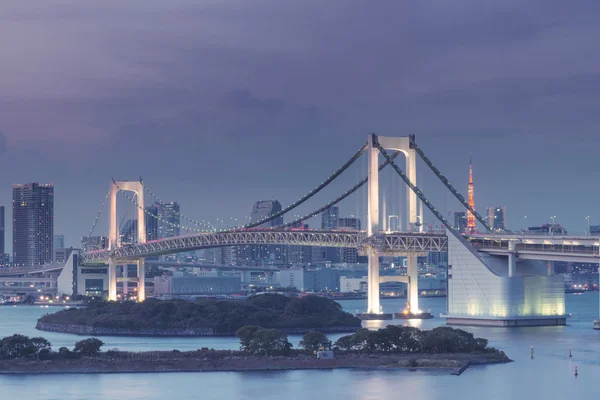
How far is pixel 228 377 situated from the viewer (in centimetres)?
4581

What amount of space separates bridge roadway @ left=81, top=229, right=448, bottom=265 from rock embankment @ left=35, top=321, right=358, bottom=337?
4868 mm

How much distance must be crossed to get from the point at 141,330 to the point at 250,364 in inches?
854

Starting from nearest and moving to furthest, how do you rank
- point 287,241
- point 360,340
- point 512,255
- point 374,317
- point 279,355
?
point 279,355 → point 360,340 → point 512,255 → point 374,317 → point 287,241

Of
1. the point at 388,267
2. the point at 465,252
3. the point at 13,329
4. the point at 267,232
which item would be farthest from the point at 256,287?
the point at 465,252

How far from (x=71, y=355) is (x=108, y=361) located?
1.59 metres

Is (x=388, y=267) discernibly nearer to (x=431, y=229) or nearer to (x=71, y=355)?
(x=431, y=229)

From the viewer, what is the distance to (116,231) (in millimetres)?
96438

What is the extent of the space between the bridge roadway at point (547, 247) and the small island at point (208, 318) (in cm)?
845

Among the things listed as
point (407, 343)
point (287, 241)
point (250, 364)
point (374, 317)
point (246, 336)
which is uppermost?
point (287, 241)

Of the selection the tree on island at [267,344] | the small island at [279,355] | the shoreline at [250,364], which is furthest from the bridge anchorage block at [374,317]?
the shoreline at [250,364]

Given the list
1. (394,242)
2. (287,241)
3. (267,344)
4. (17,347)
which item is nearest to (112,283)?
(287,241)

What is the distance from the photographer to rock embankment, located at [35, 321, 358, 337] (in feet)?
216

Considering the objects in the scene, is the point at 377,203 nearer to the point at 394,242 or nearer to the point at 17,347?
the point at 394,242

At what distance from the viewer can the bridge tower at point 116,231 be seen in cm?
9331
